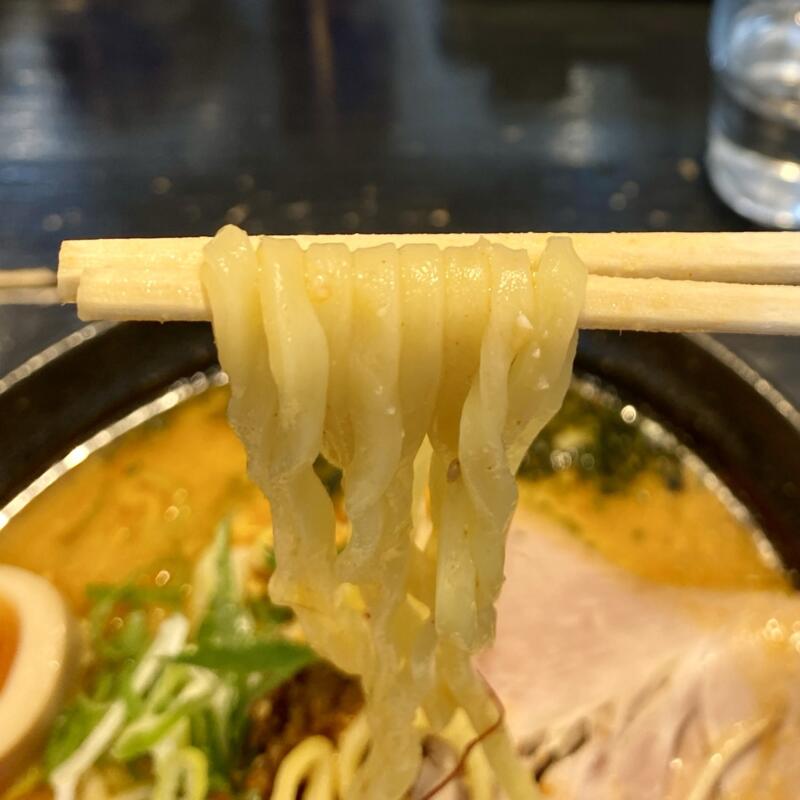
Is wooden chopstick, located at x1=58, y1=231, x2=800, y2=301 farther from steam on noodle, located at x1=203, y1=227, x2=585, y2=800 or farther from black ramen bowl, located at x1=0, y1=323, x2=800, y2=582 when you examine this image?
black ramen bowl, located at x1=0, y1=323, x2=800, y2=582

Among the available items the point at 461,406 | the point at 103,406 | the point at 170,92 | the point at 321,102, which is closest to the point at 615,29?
the point at 321,102

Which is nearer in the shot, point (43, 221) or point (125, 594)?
point (125, 594)

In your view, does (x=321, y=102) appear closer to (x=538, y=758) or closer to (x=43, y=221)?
(x=43, y=221)

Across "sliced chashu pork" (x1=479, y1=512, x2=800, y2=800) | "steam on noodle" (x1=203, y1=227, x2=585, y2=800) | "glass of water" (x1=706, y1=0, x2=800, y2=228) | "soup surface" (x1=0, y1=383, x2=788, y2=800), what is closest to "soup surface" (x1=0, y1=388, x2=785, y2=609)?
"soup surface" (x1=0, y1=383, x2=788, y2=800)

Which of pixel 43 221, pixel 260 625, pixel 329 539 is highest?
pixel 329 539

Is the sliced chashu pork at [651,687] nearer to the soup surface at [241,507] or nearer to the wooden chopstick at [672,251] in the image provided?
the soup surface at [241,507]

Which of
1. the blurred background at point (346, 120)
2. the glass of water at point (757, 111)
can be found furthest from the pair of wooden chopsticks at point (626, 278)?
the glass of water at point (757, 111)

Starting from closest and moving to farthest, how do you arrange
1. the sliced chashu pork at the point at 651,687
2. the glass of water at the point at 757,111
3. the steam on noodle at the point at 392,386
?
the steam on noodle at the point at 392,386 → the sliced chashu pork at the point at 651,687 → the glass of water at the point at 757,111

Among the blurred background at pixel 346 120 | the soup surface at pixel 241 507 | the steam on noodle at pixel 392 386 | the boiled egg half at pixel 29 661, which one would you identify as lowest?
the soup surface at pixel 241 507
